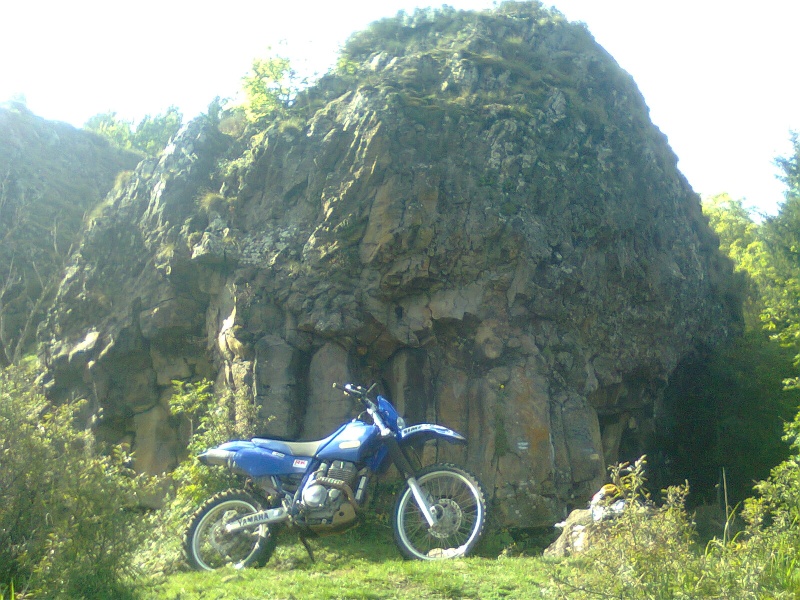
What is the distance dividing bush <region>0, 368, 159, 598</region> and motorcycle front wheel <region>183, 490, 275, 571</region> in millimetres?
1675

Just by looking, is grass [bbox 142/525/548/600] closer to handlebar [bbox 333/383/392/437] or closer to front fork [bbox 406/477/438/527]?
front fork [bbox 406/477/438/527]

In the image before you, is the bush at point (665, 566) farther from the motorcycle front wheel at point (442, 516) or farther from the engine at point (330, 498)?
the engine at point (330, 498)

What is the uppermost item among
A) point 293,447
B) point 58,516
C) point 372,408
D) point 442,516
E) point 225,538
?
point 372,408

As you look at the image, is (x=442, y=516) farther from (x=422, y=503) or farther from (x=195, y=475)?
(x=195, y=475)

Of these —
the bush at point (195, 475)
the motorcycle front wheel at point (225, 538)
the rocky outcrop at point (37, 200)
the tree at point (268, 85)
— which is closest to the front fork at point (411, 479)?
the motorcycle front wheel at point (225, 538)

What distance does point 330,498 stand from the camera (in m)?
7.93

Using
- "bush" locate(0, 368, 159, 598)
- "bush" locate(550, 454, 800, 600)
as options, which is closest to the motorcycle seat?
"bush" locate(0, 368, 159, 598)

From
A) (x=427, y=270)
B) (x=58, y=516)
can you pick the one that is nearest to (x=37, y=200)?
(x=427, y=270)

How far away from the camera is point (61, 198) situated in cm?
2319

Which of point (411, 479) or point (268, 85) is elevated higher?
point (268, 85)

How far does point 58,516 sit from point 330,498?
2778 mm

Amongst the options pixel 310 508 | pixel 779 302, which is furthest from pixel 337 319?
pixel 779 302

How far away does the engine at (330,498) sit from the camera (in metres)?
7.93

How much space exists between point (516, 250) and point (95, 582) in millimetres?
8344
